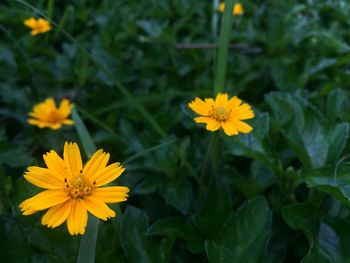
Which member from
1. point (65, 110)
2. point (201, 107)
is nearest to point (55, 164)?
point (201, 107)

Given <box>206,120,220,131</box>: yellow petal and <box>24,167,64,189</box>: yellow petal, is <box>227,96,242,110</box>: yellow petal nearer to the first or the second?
<box>206,120,220,131</box>: yellow petal

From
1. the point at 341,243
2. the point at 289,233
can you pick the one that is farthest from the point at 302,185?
the point at 341,243

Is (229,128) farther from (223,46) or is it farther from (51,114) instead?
(51,114)

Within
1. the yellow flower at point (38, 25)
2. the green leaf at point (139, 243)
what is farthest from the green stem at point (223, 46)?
the yellow flower at point (38, 25)

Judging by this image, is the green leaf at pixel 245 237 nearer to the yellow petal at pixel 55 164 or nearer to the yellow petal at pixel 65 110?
the yellow petal at pixel 55 164

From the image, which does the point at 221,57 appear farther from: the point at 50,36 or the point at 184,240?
the point at 50,36

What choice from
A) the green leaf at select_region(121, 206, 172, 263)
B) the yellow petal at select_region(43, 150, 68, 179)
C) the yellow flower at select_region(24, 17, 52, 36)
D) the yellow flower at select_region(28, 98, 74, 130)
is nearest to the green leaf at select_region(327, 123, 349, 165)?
the green leaf at select_region(121, 206, 172, 263)
